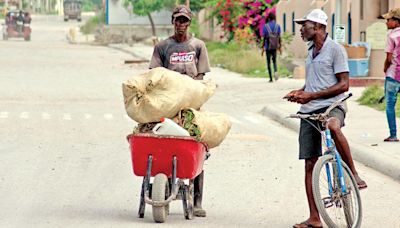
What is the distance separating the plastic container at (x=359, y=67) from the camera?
1140 inches

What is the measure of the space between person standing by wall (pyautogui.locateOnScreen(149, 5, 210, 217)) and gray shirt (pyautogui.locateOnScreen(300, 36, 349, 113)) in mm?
1383

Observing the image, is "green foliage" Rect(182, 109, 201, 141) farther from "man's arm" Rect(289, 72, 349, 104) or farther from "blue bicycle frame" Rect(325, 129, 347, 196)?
"blue bicycle frame" Rect(325, 129, 347, 196)

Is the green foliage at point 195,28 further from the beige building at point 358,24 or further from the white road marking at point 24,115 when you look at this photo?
the white road marking at point 24,115

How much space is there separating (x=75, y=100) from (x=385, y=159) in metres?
11.6

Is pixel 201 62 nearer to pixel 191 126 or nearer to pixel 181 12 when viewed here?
pixel 181 12

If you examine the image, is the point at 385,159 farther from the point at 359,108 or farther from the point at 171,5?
the point at 171,5

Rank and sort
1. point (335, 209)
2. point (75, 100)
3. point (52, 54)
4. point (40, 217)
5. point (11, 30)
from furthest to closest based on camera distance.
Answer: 1. point (11, 30)
2. point (52, 54)
3. point (75, 100)
4. point (40, 217)
5. point (335, 209)

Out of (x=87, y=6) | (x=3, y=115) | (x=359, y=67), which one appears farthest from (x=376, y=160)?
(x=87, y=6)

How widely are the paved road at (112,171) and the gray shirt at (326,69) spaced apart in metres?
1.19

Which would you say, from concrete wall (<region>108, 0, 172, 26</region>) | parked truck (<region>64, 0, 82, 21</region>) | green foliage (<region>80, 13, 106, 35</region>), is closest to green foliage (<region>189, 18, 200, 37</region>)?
concrete wall (<region>108, 0, 172, 26</region>)

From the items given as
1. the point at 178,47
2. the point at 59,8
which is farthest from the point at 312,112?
the point at 59,8

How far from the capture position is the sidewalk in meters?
14.8

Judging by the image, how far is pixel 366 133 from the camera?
703 inches

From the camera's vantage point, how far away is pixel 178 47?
11227 mm
